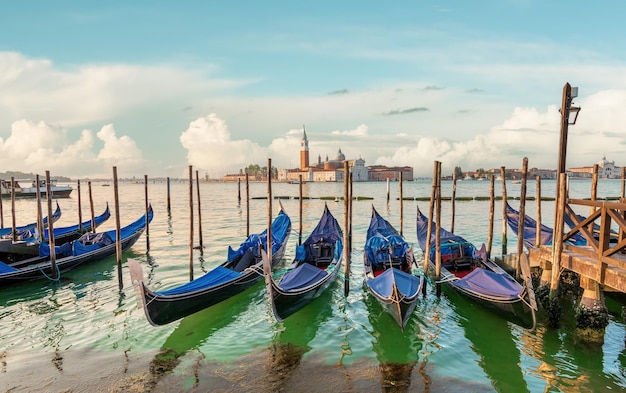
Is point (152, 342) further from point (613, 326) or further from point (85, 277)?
point (613, 326)

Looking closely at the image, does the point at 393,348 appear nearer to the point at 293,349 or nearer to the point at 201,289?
the point at 293,349

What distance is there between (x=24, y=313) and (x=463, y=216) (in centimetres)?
2355

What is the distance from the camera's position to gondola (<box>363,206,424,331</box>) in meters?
6.36

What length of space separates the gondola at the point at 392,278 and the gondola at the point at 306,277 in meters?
0.89

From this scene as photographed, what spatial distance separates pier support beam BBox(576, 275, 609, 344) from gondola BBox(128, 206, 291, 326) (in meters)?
5.84

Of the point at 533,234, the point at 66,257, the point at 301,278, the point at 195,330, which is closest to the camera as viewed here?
the point at 195,330

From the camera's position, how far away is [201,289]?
695cm

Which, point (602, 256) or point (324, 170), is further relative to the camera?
point (324, 170)

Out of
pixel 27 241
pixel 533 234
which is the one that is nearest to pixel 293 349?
pixel 533 234

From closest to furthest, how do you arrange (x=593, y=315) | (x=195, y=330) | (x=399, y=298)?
(x=593, y=315) < (x=399, y=298) < (x=195, y=330)

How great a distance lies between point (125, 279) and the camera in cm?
1018

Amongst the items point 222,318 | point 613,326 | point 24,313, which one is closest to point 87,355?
point 222,318

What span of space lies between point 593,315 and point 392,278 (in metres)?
3.10

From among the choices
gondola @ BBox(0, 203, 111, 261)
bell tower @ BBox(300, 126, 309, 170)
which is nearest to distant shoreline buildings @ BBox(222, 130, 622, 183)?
bell tower @ BBox(300, 126, 309, 170)
